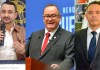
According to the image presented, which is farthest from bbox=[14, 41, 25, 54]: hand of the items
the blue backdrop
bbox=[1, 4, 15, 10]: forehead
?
bbox=[1, 4, 15, 10]: forehead

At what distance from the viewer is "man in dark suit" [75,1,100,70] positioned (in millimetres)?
2383

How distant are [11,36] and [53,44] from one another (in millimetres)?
1142

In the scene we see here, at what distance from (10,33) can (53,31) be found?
110 cm

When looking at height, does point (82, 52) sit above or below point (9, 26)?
below

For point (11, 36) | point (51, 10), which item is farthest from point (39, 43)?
point (11, 36)

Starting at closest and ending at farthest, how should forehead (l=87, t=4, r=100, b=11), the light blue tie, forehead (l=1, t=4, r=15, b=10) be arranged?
1. the light blue tie
2. forehead (l=87, t=4, r=100, b=11)
3. forehead (l=1, t=4, r=15, b=10)

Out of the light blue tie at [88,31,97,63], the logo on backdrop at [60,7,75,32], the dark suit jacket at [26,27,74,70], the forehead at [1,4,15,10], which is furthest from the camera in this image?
the forehead at [1,4,15,10]

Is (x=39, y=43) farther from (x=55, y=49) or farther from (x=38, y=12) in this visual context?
(x=38, y=12)

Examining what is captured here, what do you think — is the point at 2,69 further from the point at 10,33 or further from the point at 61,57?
the point at 61,57

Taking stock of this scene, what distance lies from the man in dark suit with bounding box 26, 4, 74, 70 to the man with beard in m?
0.91

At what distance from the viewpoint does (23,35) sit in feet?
9.87

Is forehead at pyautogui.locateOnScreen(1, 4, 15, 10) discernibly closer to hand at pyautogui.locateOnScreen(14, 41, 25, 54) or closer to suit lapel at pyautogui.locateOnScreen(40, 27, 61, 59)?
hand at pyautogui.locateOnScreen(14, 41, 25, 54)

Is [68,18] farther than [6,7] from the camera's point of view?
No

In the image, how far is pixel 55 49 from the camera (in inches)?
80.7
